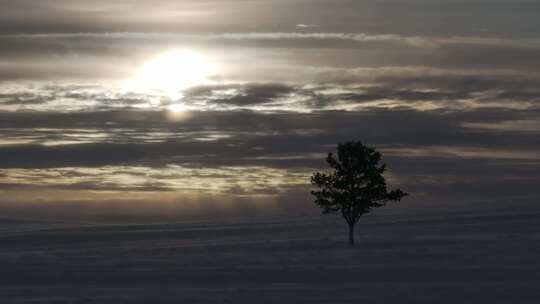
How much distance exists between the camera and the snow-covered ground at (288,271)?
4228 centimetres

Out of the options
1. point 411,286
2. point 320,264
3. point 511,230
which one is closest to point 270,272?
point 320,264

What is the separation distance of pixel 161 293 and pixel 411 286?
12665mm

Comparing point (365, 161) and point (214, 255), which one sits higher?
point (365, 161)

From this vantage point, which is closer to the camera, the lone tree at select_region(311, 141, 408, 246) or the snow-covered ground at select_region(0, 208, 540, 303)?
the snow-covered ground at select_region(0, 208, 540, 303)

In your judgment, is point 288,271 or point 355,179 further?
point 355,179

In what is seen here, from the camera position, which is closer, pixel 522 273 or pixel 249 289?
pixel 249 289

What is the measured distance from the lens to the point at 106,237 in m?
103

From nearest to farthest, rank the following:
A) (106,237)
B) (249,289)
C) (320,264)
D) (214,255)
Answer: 1. (249,289)
2. (320,264)
3. (214,255)
4. (106,237)

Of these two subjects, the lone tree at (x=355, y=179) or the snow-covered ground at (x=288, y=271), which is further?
the lone tree at (x=355, y=179)

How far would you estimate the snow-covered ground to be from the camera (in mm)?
42281

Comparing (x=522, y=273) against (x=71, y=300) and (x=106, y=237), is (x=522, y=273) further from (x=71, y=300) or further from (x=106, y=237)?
(x=106, y=237)

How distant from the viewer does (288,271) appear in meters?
53.5

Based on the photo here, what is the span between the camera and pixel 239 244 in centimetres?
7988

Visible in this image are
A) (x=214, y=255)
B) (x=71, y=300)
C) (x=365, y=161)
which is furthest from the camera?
(x=365, y=161)
